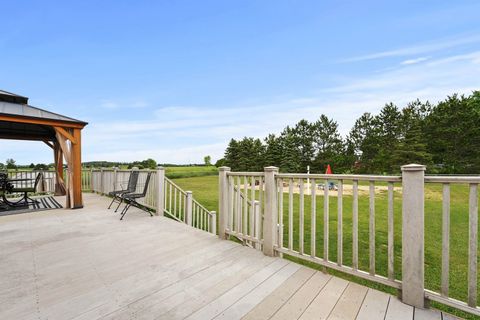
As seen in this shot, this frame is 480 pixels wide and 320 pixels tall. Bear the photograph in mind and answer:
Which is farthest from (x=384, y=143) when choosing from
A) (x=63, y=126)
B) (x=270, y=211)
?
(x=63, y=126)

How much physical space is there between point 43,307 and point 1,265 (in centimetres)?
142

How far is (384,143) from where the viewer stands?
1003 inches

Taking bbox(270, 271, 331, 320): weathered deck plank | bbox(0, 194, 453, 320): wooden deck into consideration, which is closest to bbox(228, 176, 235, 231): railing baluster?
bbox(0, 194, 453, 320): wooden deck

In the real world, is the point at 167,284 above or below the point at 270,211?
below

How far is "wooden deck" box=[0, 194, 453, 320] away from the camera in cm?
164

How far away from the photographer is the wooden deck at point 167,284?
1.64 meters

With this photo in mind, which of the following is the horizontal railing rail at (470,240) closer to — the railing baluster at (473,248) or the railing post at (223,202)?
the railing baluster at (473,248)

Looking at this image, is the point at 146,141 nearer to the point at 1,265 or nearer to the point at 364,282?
the point at 1,265

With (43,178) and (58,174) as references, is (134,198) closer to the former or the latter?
(58,174)

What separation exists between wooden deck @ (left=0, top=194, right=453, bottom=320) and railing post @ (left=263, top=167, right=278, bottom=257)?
170 millimetres

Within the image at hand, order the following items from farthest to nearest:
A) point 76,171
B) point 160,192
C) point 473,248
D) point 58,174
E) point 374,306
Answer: point 58,174, point 76,171, point 160,192, point 374,306, point 473,248

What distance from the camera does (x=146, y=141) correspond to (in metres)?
19.2

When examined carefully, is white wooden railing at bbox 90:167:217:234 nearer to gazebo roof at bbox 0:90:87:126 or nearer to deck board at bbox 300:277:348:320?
gazebo roof at bbox 0:90:87:126

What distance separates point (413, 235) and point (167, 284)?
2.11 m
